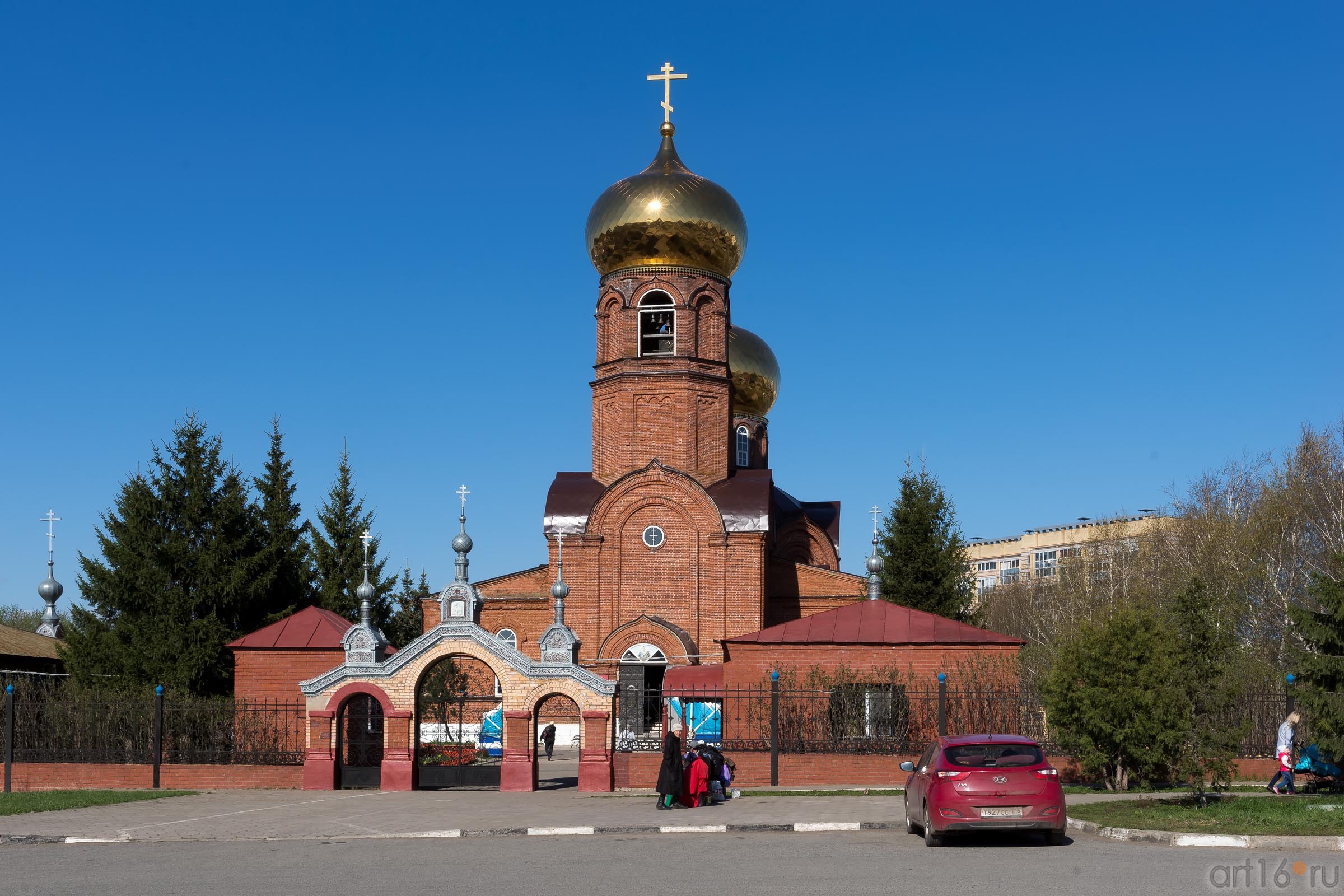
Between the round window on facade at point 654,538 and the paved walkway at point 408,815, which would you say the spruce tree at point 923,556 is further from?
the paved walkway at point 408,815

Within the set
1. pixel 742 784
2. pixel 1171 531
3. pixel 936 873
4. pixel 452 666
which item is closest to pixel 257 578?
pixel 452 666

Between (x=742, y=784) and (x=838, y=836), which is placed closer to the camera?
(x=838, y=836)

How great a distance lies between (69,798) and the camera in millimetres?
18828

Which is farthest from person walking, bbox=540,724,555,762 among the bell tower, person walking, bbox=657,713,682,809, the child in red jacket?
person walking, bbox=657,713,682,809

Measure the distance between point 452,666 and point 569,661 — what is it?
572 centimetres

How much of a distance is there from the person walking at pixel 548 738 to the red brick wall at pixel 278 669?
9.19 meters

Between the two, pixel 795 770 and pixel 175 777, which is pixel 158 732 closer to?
pixel 175 777

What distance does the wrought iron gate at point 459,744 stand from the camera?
21.6 meters

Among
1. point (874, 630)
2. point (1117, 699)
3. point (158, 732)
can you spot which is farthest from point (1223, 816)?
point (158, 732)

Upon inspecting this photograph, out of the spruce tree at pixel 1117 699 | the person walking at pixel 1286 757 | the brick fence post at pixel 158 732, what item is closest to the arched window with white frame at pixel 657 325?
the brick fence post at pixel 158 732

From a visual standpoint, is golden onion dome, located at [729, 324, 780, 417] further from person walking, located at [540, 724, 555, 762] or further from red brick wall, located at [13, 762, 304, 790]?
red brick wall, located at [13, 762, 304, 790]

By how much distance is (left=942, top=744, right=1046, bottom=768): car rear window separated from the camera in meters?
12.5

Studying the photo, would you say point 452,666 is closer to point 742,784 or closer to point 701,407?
point 742,784

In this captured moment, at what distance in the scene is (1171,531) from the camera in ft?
136
